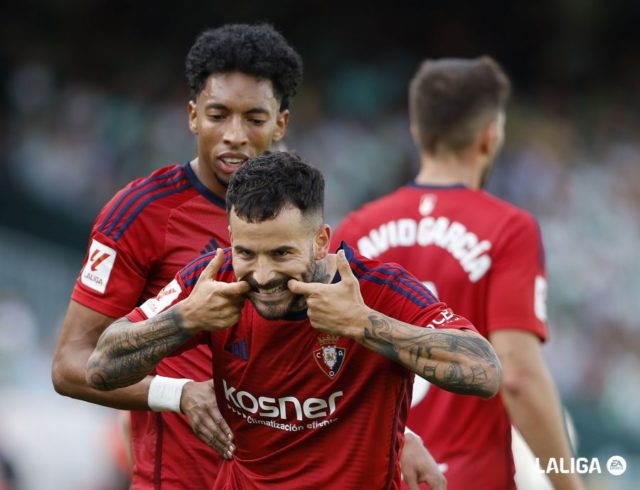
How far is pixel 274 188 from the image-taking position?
12.1 ft

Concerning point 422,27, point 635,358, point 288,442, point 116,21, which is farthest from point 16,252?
point 288,442

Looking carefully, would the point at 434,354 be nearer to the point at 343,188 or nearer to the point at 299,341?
the point at 299,341

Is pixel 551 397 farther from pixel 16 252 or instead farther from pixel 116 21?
pixel 116 21

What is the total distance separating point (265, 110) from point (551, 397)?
5.76 ft

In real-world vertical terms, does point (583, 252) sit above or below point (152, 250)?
above

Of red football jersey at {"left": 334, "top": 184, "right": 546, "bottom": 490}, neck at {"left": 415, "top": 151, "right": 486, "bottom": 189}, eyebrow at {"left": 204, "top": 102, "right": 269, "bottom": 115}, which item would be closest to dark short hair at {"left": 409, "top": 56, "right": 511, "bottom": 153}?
neck at {"left": 415, "top": 151, "right": 486, "bottom": 189}

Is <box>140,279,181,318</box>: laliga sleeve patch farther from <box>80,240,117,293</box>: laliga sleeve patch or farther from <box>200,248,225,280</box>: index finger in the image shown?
<box>80,240,117,293</box>: laliga sleeve patch

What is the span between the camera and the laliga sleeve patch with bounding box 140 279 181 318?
3916 mm

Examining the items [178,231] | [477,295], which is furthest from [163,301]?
[477,295]

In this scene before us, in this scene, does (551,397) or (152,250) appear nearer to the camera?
(152,250)

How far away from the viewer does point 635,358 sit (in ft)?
45.9

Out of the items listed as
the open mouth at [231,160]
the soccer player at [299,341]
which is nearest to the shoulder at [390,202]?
the open mouth at [231,160]

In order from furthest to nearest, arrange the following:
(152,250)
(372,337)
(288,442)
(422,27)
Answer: (422,27) < (152,250) < (288,442) < (372,337)

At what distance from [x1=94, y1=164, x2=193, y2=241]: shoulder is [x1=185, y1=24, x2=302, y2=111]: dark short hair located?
0.34 metres
